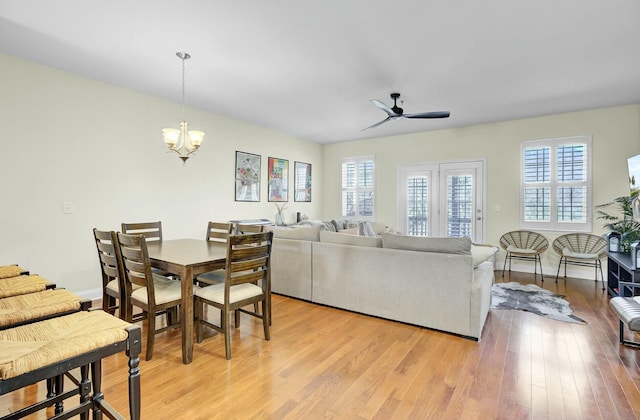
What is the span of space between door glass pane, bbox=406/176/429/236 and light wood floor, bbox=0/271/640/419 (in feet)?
11.6

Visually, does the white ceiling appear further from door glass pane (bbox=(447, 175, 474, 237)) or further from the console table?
the console table

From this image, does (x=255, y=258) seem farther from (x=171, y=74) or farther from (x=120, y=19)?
(x=171, y=74)

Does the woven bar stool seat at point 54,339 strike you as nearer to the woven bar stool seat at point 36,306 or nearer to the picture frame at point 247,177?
the woven bar stool seat at point 36,306

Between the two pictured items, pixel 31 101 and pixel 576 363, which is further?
pixel 31 101

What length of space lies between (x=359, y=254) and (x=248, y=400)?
70.7 inches

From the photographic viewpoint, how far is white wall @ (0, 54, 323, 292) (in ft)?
10.8

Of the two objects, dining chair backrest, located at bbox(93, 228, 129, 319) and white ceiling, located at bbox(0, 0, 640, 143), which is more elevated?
white ceiling, located at bbox(0, 0, 640, 143)

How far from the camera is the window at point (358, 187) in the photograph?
7.24 meters

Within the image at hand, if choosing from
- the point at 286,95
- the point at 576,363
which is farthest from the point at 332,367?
the point at 286,95

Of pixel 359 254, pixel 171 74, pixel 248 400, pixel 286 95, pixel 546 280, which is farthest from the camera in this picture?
pixel 546 280

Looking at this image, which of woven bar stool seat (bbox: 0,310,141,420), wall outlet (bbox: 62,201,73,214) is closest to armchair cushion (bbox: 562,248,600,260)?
woven bar stool seat (bbox: 0,310,141,420)

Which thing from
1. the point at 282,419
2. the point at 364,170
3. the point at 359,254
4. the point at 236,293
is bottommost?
the point at 282,419

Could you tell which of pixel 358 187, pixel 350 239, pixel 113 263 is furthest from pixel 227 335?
pixel 358 187

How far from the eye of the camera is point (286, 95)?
4.36m
